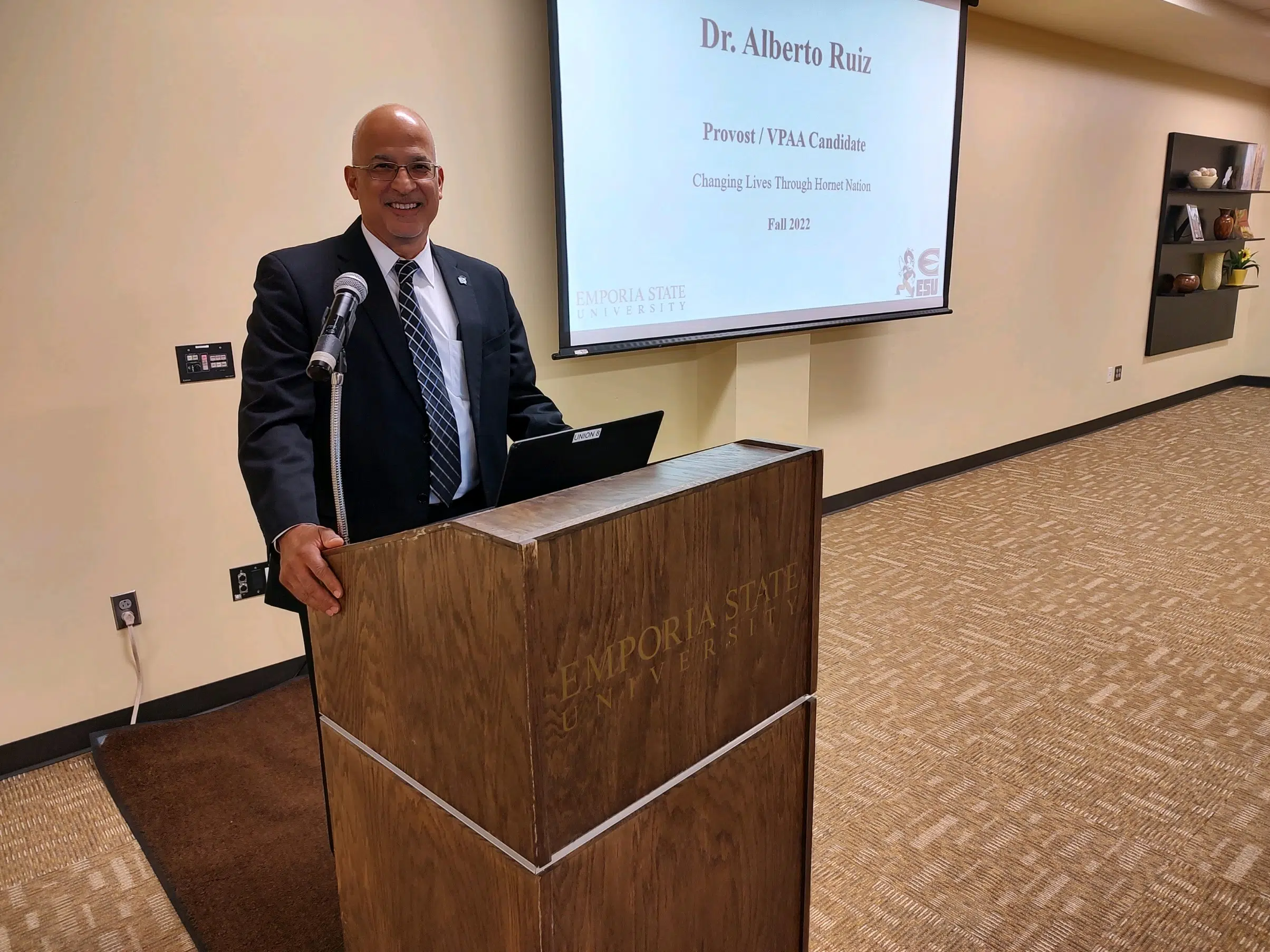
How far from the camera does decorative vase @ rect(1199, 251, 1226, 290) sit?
6.60m

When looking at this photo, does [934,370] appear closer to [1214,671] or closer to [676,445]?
[676,445]

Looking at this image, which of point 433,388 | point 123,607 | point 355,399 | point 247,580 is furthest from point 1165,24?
point 123,607

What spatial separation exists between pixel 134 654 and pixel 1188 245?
23.3 feet

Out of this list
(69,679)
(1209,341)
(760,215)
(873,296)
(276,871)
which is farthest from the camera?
(1209,341)

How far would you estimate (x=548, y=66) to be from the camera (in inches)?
113

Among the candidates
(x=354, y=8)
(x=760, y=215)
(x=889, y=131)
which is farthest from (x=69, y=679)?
(x=889, y=131)

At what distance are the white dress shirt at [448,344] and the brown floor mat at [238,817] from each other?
3.18 feet

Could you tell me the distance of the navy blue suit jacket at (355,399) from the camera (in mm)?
1370

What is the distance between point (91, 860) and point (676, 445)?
2393 millimetres

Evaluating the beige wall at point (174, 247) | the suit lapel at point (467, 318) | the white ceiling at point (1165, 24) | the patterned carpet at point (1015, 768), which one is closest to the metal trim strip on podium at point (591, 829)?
the suit lapel at point (467, 318)

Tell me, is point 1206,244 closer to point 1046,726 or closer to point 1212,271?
point 1212,271

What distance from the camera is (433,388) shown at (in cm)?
154

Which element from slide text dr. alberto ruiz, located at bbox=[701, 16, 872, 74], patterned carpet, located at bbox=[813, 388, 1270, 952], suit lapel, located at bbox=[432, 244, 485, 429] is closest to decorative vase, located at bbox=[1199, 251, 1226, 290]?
patterned carpet, located at bbox=[813, 388, 1270, 952]

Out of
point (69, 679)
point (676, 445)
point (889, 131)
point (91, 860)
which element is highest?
point (889, 131)
